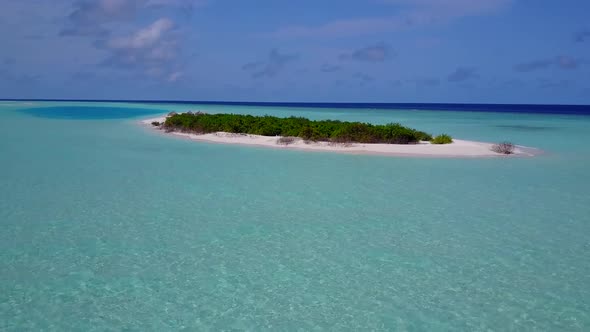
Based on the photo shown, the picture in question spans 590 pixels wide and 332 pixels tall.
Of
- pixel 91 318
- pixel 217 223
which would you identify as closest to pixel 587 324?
pixel 91 318

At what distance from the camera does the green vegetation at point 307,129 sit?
25.2 m

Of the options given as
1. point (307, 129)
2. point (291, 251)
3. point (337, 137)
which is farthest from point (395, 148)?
point (291, 251)

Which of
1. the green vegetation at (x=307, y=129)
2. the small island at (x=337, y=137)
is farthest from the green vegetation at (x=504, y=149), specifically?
the green vegetation at (x=307, y=129)

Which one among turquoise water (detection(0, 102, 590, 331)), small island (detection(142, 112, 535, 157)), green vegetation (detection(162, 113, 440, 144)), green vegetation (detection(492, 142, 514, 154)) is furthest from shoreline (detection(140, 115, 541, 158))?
turquoise water (detection(0, 102, 590, 331))

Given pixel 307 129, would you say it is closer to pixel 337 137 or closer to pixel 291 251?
pixel 337 137

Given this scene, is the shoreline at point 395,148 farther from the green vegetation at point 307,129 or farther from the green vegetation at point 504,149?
the green vegetation at point 307,129

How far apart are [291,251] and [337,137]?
1733cm

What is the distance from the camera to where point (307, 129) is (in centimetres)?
2642

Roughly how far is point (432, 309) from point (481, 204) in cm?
647

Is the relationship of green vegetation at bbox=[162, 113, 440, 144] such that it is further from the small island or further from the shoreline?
the shoreline

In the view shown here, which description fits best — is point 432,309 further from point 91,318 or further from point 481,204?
point 481,204

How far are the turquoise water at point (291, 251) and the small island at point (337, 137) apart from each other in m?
6.90

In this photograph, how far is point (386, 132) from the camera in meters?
25.4

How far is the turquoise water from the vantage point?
5.79 meters
